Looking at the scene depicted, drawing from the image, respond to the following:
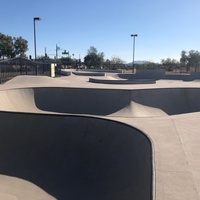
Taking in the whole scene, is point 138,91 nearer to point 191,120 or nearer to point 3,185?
point 191,120

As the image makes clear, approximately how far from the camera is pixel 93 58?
7519 centimetres

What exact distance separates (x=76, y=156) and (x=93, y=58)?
227 feet

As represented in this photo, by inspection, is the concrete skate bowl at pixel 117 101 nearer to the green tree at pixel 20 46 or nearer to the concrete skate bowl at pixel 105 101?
the concrete skate bowl at pixel 105 101

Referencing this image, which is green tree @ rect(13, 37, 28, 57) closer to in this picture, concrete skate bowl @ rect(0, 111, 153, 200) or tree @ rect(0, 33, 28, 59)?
tree @ rect(0, 33, 28, 59)

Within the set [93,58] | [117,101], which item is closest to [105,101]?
[117,101]

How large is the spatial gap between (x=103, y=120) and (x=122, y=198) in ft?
13.4

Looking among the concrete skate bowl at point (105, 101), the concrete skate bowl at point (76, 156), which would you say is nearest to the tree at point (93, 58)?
the concrete skate bowl at point (105, 101)

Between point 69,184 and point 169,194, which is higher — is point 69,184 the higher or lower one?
the lower one

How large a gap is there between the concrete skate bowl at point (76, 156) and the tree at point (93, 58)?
66755mm

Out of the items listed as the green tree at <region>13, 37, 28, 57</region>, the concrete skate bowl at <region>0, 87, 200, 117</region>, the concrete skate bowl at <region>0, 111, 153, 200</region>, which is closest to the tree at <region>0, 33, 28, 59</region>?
the green tree at <region>13, 37, 28, 57</region>

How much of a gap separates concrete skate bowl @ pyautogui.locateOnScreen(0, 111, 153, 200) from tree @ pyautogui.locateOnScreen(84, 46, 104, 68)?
6676cm

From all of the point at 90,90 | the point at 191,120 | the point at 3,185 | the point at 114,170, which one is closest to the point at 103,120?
the point at 114,170

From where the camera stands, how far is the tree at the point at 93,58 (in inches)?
2960

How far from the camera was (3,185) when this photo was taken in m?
7.24
